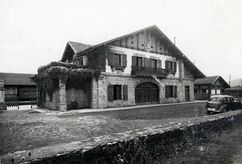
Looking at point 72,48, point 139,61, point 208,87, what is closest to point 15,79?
point 72,48

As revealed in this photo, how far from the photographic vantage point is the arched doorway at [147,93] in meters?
20.6

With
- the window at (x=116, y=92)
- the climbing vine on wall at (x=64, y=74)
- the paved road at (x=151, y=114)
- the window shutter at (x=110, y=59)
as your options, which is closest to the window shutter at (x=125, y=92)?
the window at (x=116, y=92)

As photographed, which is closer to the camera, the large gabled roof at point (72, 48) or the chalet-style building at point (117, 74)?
the chalet-style building at point (117, 74)

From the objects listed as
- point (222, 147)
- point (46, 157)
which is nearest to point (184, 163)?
point (222, 147)

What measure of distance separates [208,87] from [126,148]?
33.6 meters

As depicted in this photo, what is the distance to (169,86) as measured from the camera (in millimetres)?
23828

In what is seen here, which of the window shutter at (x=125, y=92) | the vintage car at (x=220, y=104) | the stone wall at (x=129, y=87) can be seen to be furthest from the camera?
the window shutter at (x=125, y=92)

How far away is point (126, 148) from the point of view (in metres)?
3.78

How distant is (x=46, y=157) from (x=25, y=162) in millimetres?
290

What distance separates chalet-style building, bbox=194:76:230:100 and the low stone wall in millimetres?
28975

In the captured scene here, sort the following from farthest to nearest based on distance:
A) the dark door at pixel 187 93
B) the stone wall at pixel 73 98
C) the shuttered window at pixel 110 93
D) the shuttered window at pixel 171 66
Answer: the dark door at pixel 187 93 → the shuttered window at pixel 171 66 → the shuttered window at pixel 110 93 → the stone wall at pixel 73 98

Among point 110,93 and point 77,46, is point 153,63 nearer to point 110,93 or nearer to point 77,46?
point 110,93

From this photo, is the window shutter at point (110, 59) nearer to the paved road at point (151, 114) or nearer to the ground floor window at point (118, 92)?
the ground floor window at point (118, 92)

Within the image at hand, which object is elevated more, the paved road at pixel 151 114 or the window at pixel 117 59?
the window at pixel 117 59
